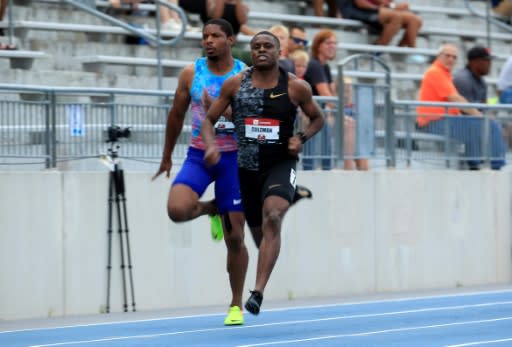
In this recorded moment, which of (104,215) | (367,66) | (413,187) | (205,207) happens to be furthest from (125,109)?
(367,66)

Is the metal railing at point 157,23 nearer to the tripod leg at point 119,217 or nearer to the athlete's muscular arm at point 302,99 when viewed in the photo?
the tripod leg at point 119,217

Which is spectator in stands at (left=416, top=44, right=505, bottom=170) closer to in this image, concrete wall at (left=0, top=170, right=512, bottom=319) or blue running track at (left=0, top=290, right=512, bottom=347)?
concrete wall at (left=0, top=170, right=512, bottom=319)

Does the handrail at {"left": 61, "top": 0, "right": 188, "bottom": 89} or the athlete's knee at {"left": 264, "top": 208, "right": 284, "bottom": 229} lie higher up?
the handrail at {"left": 61, "top": 0, "right": 188, "bottom": 89}

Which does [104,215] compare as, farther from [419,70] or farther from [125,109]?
[419,70]

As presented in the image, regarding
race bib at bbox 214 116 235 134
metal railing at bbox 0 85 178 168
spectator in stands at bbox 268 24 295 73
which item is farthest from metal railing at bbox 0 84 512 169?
race bib at bbox 214 116 235 134

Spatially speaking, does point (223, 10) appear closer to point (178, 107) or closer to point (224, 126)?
point (178, 107)

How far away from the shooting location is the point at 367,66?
1936 centimetres

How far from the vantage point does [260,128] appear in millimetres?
10359

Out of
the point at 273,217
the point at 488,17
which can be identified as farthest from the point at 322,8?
the point at 273,217

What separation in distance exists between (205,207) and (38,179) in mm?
2463

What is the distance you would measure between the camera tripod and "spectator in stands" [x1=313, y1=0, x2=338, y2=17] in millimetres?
7820

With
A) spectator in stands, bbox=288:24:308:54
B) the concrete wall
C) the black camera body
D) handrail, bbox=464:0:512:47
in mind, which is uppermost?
handrail, bbox=464:0:512:47

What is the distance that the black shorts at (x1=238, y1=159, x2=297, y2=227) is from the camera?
10367mm

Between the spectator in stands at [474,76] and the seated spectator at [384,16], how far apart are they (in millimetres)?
3538
